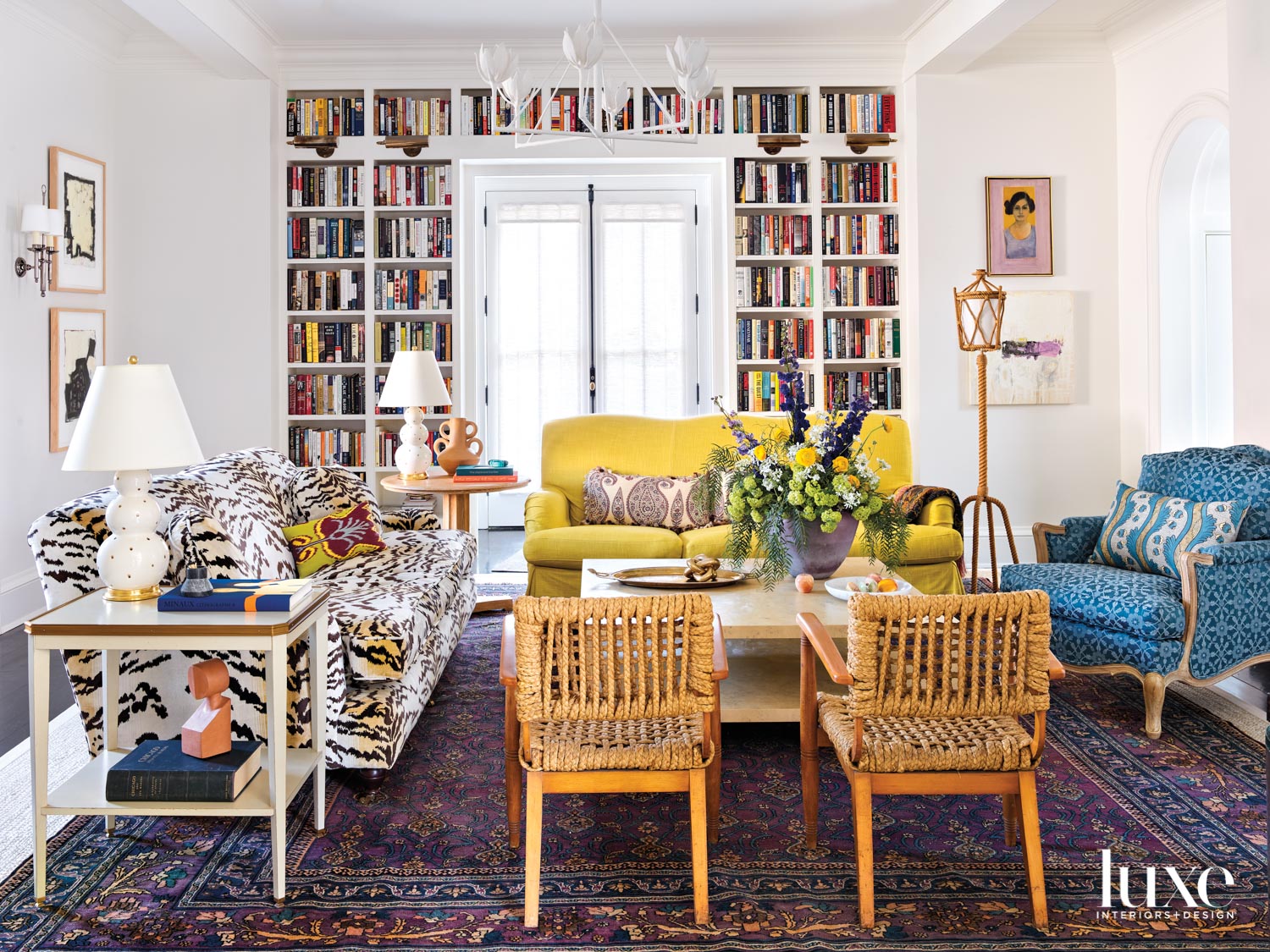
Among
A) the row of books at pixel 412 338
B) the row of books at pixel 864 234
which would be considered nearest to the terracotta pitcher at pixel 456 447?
the row of books at pixel 412 338

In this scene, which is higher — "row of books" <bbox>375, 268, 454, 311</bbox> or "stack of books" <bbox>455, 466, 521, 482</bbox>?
"row of books" <bbox>375, 268, 454, 311</bbox>

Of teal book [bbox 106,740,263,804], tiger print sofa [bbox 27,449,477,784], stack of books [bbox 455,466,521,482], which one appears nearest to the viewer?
teal book [bbox 106,740,263,804]

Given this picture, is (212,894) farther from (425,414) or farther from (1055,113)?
(1055,113)

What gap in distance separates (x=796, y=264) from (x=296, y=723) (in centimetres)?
497

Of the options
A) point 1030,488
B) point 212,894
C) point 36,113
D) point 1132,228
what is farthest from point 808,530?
point 36,113

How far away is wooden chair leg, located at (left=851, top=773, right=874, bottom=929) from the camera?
7.18 feet

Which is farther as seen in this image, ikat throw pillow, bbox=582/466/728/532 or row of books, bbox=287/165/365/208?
row of books, bbox=287/165/365/208

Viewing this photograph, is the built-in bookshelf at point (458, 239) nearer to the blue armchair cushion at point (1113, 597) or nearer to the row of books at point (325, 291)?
the row of books at point (325, 291)

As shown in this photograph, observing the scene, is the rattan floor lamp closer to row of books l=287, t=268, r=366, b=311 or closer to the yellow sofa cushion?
the yellow sofa cushion

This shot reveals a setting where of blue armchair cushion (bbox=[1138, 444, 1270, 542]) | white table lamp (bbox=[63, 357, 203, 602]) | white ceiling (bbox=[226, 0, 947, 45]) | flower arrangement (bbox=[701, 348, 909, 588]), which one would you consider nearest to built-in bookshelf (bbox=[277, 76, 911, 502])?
white ceiling (bbox=[226, 0, 947, 45])

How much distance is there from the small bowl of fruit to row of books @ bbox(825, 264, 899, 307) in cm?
356

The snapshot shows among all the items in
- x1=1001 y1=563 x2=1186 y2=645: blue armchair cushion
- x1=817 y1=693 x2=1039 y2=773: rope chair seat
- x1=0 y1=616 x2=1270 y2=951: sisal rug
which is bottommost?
x1=0 y1=616 x2=1270 y2=951: sisal rug

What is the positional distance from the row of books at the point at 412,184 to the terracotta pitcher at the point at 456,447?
2.09 meters

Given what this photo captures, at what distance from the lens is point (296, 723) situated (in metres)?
2.84
